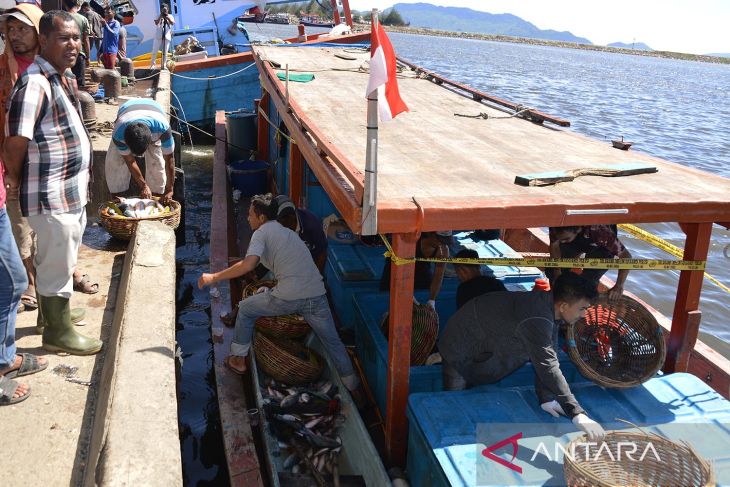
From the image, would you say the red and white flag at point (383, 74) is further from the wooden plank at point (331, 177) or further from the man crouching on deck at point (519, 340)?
the man crouching on deck at point (519, 340)

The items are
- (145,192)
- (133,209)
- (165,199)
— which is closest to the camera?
(133,209)

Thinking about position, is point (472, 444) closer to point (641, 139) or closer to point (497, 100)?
point (497, 100)

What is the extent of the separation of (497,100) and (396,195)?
154 inches

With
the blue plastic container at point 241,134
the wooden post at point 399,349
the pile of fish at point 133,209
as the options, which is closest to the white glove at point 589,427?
the wooden post at point 399,349

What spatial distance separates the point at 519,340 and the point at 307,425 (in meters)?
1.70

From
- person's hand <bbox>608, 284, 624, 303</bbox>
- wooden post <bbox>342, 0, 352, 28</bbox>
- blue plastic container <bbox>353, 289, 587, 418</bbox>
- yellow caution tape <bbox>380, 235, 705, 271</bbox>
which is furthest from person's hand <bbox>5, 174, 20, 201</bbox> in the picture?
wooden post <bbox>342, 0, 352, 28</bbox>

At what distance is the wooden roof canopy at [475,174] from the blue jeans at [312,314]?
1.10 m

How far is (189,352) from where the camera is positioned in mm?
6594

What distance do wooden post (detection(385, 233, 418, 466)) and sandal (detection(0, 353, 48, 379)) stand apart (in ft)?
7.17

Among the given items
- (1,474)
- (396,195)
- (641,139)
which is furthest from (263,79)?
(641,139)

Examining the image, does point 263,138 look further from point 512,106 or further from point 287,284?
point 287,284

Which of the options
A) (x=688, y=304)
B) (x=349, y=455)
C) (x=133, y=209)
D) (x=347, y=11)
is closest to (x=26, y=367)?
(x=349, y=455)

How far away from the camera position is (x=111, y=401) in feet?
11.2

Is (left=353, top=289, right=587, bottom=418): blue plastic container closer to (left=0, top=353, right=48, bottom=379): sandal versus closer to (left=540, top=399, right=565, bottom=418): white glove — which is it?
(left=540, top=399, right=565, bottom=418): white glove
